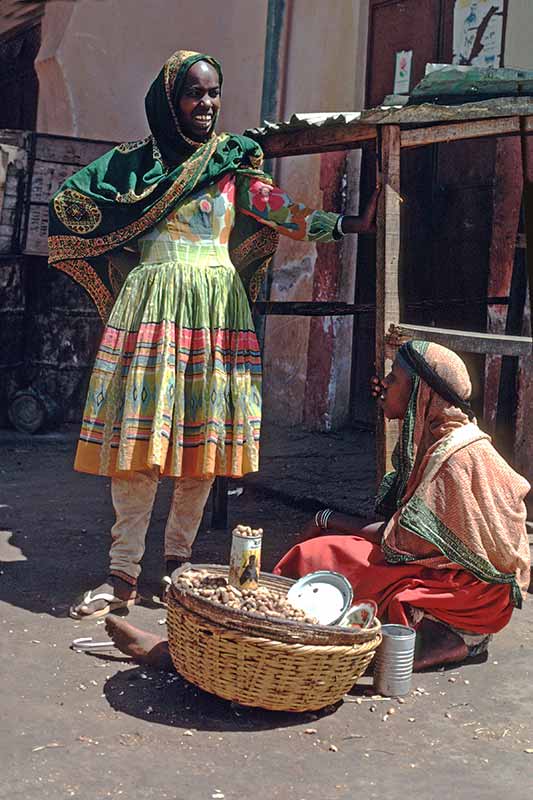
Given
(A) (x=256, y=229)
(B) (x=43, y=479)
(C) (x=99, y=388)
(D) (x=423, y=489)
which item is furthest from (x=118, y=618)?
(B) (x=43, y=479)

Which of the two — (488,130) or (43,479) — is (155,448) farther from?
(43,479)

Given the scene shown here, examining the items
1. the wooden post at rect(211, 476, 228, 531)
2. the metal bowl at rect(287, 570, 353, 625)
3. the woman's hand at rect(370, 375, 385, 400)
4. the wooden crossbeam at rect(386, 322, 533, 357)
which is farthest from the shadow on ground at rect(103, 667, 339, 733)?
the wooden post at rect(211, 476, 228, 531)

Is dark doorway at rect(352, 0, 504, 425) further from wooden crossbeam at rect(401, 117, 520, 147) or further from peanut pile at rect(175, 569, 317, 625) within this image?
peanut pile at rect(175, 569, 317, 625)

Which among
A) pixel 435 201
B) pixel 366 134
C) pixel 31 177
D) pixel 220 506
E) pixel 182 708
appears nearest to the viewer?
pixel 182 708

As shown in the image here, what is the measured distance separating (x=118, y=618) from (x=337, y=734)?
1.03 meters

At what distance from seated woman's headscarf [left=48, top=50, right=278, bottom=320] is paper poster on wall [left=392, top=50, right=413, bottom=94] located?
8.61ft

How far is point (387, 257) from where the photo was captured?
436cm

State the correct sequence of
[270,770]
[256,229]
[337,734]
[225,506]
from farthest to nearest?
[225,506], [256,229], [337,734], [270,770]

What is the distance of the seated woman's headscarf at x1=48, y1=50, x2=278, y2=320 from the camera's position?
412cm

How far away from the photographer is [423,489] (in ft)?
12.2

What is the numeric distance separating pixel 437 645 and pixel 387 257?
1559 millimetres

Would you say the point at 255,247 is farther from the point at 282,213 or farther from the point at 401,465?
the point at 401,465

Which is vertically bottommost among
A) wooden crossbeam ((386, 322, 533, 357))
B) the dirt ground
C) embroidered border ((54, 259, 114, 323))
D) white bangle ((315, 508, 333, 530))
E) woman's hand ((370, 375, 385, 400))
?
the dirt ground

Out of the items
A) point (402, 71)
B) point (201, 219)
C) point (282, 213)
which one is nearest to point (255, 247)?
point (282, 213)
